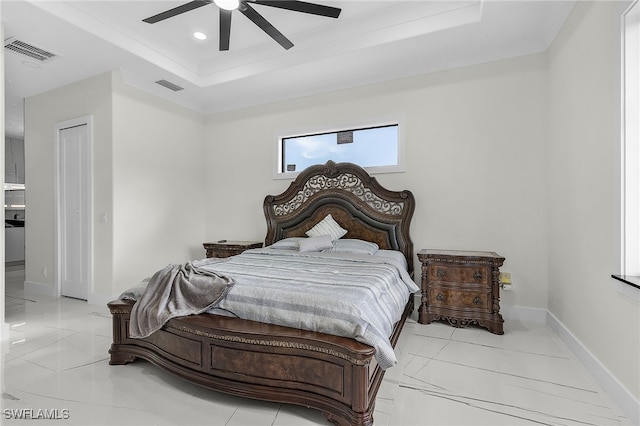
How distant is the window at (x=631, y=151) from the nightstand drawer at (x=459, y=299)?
1284 millimetres

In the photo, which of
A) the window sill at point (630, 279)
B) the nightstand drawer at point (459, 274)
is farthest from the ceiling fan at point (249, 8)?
the window sill at point (630, 279)

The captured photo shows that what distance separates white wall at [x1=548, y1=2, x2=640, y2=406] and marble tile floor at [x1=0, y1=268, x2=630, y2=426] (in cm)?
31

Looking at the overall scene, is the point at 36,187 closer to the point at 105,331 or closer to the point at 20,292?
the point at 20,292

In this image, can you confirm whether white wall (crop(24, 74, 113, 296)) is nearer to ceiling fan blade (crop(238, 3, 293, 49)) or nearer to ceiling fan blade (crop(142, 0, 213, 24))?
ceiling fan blade (crop(142, 0, 213, 24))

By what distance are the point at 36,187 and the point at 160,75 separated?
259 centimetres

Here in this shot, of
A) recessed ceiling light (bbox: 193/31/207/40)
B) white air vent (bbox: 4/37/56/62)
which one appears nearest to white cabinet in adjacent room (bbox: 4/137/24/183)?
white air vent (bbox: 4/37/56/62)

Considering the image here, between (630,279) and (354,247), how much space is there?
7.20 feet

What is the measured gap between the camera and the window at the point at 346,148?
4023 millimetres

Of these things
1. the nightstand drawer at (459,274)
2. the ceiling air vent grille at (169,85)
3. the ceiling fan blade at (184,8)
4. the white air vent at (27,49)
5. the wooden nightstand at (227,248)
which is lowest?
the nightstand drawer at (459,274)

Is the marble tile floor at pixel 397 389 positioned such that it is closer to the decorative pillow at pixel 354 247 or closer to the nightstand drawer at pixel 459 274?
the nightstand drawer at pixel 459 274

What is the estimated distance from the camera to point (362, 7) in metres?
3.10

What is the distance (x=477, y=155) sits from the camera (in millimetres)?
3516

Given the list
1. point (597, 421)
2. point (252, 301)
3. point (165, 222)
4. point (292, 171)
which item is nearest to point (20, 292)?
point (165, 222)

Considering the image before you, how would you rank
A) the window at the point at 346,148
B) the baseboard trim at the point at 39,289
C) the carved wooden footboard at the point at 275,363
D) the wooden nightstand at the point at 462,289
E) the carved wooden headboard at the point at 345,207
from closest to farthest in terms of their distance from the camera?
1. the carved wooden footboard at the point at 275,363
2. the wooden nightstand at the point at 462,289
3. the carved wooden headboard at the point at 345,207
4. the window at the point at 346,148
5. the baseboard trim at the point at 39,289
